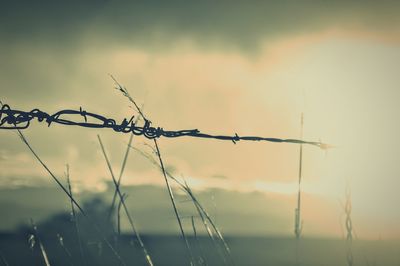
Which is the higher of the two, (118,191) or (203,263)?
(118,191)

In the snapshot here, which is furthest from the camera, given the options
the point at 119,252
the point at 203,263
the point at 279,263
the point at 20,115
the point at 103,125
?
the point at 279,263

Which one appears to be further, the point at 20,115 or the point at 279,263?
the point at 279,263

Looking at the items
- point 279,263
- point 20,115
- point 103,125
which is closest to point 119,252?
point 103,125

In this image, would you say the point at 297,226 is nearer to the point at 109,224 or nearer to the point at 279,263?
the point at 109,224

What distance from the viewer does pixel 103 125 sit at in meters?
2.82

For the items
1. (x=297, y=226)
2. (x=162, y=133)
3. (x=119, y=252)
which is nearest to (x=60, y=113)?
(x=162, y=133)

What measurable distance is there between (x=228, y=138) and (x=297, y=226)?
69cm

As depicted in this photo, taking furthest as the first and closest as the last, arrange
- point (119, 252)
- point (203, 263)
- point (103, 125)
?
point (119, 252)
point (203, 263)
point (103, 125)

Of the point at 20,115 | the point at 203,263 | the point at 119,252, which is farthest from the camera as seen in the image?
the point at 119,252

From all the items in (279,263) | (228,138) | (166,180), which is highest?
(228,138)

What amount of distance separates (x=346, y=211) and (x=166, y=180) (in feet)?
3.51

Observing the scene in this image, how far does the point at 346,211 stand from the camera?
10.2ft

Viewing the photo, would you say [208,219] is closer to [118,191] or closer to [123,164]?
[118,191]

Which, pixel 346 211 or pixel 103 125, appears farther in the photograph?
pixel 346 211
